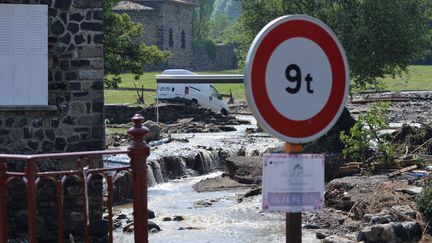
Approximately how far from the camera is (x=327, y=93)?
17.4 ft

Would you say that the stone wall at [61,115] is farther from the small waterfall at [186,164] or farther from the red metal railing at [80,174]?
the small waterfall at [186,164]

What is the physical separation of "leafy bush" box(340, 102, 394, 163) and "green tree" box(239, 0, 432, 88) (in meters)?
8.80

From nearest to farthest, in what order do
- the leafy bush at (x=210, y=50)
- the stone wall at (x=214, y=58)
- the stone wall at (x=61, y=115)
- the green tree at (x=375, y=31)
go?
1. the stone wall at (x=61, y=115)
2. the green tree at (x=375, y=31)
3. the stone wall at (x=214, y=58)
4. the leafy bush at (x=210, y=50)

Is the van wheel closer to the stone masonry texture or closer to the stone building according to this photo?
the stone masonry texture

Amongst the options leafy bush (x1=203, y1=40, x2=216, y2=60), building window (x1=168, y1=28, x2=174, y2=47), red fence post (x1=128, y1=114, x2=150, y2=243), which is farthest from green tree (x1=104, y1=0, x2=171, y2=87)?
leafy bush (x1=203, y1=40, x2=216, y2=60)

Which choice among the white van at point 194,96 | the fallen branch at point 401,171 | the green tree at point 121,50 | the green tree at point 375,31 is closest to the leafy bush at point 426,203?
the fallen branch at point 401,171

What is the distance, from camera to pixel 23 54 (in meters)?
13.6

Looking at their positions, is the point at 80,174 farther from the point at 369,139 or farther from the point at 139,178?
the point at 369,139

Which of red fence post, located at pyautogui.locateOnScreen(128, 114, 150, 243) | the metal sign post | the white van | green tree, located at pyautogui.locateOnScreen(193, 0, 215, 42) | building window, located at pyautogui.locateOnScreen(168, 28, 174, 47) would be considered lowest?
the white van

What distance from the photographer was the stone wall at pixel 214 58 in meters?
85.2

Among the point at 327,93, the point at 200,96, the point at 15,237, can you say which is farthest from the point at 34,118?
the point at 200,96

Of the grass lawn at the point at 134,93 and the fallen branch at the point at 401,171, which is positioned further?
the grass lawn at the point at 134,93

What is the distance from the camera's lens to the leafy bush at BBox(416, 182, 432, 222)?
14062 millimetres

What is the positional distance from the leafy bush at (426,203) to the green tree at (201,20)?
242ft
